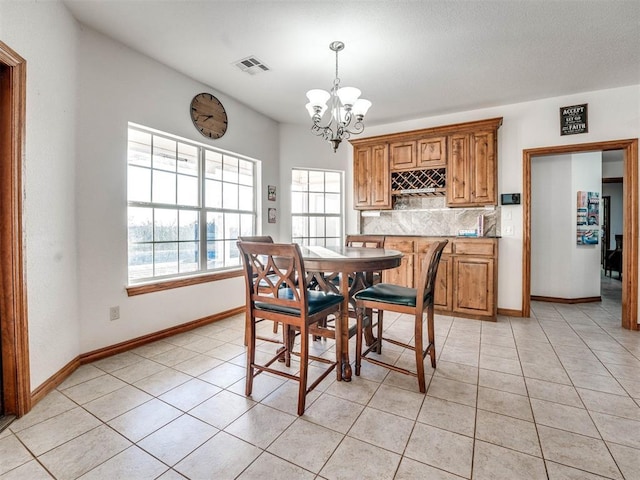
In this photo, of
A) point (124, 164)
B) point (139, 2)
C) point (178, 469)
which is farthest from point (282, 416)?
point (139, 2)

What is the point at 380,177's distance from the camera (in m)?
4.46

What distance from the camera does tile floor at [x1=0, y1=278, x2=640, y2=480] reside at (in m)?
1.41

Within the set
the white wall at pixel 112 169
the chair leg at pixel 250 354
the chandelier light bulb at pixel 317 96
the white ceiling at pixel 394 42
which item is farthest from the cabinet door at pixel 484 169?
the white wall at pixel 112 169

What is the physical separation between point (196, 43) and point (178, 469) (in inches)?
121

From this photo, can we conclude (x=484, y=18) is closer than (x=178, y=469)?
No

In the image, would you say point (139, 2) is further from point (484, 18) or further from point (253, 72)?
point (484, 18)

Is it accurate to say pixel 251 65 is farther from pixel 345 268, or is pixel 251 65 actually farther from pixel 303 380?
pixel 303 380

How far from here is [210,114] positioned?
3.56 metres

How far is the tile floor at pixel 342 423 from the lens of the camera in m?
1.41

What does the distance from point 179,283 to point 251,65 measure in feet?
7.59

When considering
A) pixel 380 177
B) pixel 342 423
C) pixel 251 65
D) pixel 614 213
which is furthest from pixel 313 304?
pixel 614 213

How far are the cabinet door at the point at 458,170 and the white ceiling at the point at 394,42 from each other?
54 cm

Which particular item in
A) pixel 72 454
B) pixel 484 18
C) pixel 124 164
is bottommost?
pixel 72 454

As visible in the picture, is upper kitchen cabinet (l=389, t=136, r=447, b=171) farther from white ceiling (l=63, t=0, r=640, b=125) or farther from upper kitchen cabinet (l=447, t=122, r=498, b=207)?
white ceiling (l=63, t=0, r=640, b=125)
